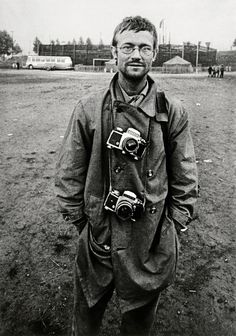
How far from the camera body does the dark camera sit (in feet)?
0.88

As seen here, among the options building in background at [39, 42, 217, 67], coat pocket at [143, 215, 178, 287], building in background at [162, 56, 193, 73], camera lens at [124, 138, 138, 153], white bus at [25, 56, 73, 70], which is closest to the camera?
camera lens at [124, 138, 138, 153]

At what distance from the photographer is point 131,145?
1.87 metres

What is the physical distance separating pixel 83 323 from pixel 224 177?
4103 millimetres

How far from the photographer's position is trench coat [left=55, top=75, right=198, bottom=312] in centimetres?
199

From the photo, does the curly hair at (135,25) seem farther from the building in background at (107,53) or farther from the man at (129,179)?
the building in background at (107,53)

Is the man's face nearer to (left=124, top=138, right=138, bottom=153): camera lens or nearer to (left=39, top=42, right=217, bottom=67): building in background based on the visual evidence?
(left=124, top=138, right=138, bottom=153): camera lens

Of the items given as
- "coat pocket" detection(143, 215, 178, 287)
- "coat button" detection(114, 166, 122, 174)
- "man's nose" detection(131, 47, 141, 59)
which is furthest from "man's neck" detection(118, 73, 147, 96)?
"coat pocket" detection(143, 215, 178, 287)

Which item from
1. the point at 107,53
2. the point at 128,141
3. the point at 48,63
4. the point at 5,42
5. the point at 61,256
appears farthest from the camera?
the point at 5,42

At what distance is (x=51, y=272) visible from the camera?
3412 mm

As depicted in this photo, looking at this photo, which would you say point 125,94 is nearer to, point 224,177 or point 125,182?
point 125,182

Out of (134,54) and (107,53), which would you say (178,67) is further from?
(134,54)

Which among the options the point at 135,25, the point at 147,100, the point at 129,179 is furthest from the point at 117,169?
the point at 135,25

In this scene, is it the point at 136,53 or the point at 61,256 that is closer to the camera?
the point at 136,53

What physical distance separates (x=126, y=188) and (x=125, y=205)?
149 mm
